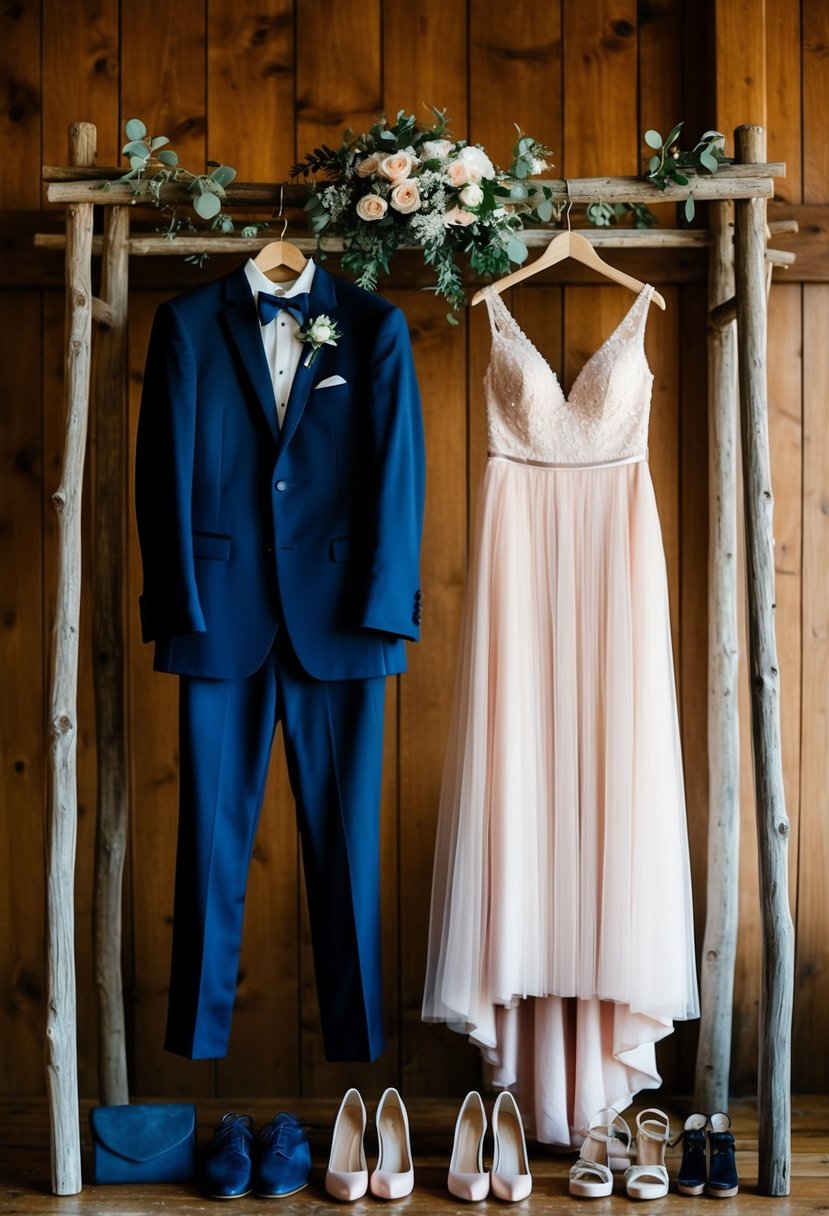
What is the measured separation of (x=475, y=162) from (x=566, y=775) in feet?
4.10

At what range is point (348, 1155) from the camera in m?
2.19

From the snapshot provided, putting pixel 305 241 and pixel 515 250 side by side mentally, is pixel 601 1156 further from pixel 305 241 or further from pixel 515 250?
pixel 305 241

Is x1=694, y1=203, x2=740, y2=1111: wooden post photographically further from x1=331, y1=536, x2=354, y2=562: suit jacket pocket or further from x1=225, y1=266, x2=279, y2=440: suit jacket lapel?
x1=225, y1=266, x2=279, y2=440: suit jacket lapel

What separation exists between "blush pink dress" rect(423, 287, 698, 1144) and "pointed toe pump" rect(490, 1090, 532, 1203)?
0.07 metres

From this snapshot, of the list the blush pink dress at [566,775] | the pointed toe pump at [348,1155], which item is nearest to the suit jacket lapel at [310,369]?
the blush pink dress at [566,775]

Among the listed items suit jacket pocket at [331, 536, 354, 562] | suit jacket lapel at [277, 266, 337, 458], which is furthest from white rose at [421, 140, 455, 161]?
suit jacket pocket at [331, 536, 354, 562]

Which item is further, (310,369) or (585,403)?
(585,403)

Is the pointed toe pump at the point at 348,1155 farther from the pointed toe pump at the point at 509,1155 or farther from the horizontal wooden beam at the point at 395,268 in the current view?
the horizontal wooden beam at the point at 395,268

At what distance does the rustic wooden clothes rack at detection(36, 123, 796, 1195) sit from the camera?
7.04 feet

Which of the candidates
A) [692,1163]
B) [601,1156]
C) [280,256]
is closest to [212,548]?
[280,256]

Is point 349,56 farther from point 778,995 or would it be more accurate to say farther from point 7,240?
point 778,995

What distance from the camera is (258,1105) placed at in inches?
103

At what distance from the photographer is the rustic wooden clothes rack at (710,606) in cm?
214

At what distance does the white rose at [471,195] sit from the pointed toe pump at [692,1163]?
1.90m
